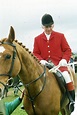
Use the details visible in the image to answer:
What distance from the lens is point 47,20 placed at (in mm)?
7480

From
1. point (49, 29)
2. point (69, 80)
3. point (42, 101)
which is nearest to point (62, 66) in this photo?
point (69, 80)

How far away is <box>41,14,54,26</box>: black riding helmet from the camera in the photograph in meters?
7.40

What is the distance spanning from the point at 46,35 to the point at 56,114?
1.84 metres

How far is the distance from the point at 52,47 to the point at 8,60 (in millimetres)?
2071

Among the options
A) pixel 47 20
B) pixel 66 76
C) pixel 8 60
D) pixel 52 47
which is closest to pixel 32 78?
pixel 8 60

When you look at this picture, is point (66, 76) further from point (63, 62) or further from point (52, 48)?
point (52, 48)

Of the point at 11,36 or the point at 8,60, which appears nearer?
the point at 8,60

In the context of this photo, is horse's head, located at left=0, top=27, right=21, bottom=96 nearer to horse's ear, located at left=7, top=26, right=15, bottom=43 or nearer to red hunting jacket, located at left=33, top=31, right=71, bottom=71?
horse's ear, located at left=7, top=26, right=15, bottom=43

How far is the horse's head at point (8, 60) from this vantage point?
5.59 m

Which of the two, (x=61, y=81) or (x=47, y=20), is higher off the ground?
(x=47, y=20)

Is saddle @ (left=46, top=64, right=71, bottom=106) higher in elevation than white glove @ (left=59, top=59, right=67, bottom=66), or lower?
lower

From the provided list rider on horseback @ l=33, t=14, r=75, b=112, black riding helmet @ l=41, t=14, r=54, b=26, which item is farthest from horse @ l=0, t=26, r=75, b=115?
black riding helmet @ l=41, t=14, r=54, b=26

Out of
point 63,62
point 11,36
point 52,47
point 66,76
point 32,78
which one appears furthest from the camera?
point 52,47

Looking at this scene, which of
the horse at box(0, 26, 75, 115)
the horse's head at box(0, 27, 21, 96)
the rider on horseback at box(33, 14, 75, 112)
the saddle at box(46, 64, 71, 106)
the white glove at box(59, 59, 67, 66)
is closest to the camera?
the horse's head at box(0, 27, 21, 96)
